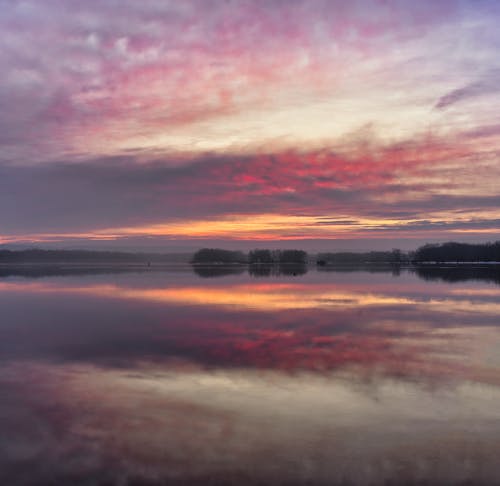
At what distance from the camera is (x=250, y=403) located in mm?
10242

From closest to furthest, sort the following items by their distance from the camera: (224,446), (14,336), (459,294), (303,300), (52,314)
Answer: (224,446)
(14,336)
(52,314)
(303,300)
(459,294)

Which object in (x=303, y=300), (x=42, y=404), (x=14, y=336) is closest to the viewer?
(x=42, y=404)

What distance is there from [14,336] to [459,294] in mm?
29104

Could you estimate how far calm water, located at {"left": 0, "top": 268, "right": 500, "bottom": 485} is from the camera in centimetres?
732

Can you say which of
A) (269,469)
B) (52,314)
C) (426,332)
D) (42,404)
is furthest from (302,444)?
(52,314)

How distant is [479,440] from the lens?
8258 millimetres

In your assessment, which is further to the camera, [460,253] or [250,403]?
[460,253]

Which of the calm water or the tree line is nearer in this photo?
the calm water

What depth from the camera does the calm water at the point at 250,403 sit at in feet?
24.0

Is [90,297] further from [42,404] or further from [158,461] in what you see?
[158,461]

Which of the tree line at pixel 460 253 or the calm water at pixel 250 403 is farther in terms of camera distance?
the tree line at pixel 460 253

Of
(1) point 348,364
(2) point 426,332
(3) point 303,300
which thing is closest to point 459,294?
(3) point 303,300

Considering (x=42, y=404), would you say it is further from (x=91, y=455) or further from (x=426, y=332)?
(x=426, y=332)

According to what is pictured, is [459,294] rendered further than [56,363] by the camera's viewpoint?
Yes
